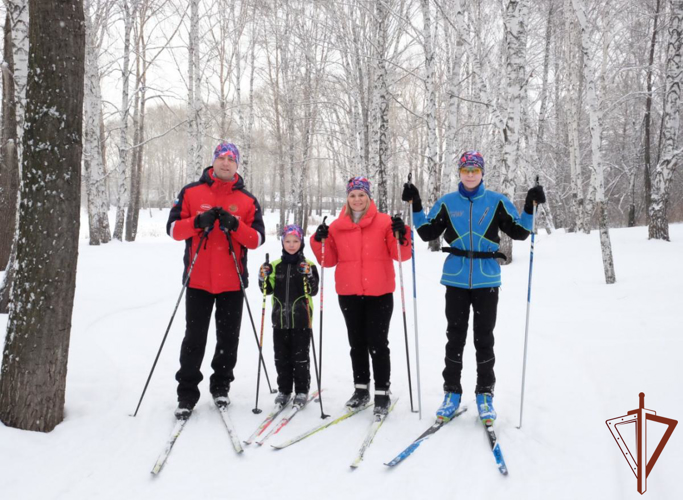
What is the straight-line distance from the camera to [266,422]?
11.6ft

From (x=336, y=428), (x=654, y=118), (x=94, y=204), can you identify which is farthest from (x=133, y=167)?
(x=654, y=118)

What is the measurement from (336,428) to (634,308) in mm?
4915

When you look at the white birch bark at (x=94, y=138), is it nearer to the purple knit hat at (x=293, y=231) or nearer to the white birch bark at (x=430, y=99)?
the white birch bark at (x=430, y=99)

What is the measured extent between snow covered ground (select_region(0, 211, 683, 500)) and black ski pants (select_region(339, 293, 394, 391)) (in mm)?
413

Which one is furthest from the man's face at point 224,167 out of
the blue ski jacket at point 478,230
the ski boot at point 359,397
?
the ski boot at point 359,397

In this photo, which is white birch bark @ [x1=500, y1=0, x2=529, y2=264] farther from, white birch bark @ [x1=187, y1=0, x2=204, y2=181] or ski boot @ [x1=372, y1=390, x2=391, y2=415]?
white birch bark @ [x1=187, y1=0, x2=204, y2=181]

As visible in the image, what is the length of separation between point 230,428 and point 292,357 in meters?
0.80

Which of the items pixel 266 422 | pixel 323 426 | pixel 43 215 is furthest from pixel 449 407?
pixel 43 215

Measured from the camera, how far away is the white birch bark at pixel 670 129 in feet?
33.5

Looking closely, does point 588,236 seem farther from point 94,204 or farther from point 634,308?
point 94,204

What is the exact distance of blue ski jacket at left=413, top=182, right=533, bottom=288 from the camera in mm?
3508

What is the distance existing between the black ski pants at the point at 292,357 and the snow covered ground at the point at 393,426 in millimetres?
253

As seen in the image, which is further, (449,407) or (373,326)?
(373,326)

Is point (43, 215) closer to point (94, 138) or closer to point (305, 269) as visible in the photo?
point (305, 269)
